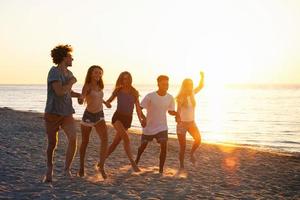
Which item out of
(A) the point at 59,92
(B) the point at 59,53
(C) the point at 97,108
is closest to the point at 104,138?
(C) the point at 97,108

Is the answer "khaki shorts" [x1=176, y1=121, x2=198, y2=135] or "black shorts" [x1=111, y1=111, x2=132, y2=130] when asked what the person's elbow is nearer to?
"black shorts" [x1=111, y1=111, x2=132, y2=130]

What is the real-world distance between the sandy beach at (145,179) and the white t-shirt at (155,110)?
1.05 metres

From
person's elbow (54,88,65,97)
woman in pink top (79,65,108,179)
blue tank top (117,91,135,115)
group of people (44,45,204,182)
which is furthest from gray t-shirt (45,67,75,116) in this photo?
blue tank top (117,91,135,115)

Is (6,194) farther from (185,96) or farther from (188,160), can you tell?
(188,160)

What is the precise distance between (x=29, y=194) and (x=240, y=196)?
379 cm

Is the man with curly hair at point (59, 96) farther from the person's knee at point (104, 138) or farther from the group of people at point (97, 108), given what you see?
the person's knee at point (104, 138)

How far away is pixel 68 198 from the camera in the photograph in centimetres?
688

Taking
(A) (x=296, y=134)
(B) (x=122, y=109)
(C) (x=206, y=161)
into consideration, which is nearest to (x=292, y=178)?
(C) (x=206, y=161)

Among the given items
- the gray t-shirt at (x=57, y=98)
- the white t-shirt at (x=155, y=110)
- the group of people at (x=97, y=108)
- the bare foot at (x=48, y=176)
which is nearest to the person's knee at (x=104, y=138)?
the group of people at (x=97, y=108)

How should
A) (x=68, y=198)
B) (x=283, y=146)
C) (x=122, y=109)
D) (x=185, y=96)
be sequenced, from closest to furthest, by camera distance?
(x=68, y=198)
(x=122, y=109)
(x=185, y=96)
(x=283, y=146)

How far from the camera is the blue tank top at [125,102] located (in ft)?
30.2

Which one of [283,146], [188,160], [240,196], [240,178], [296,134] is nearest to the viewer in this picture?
[240,196]

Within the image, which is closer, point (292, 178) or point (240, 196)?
point (240, 196)

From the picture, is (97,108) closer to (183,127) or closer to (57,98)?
(57,98)
